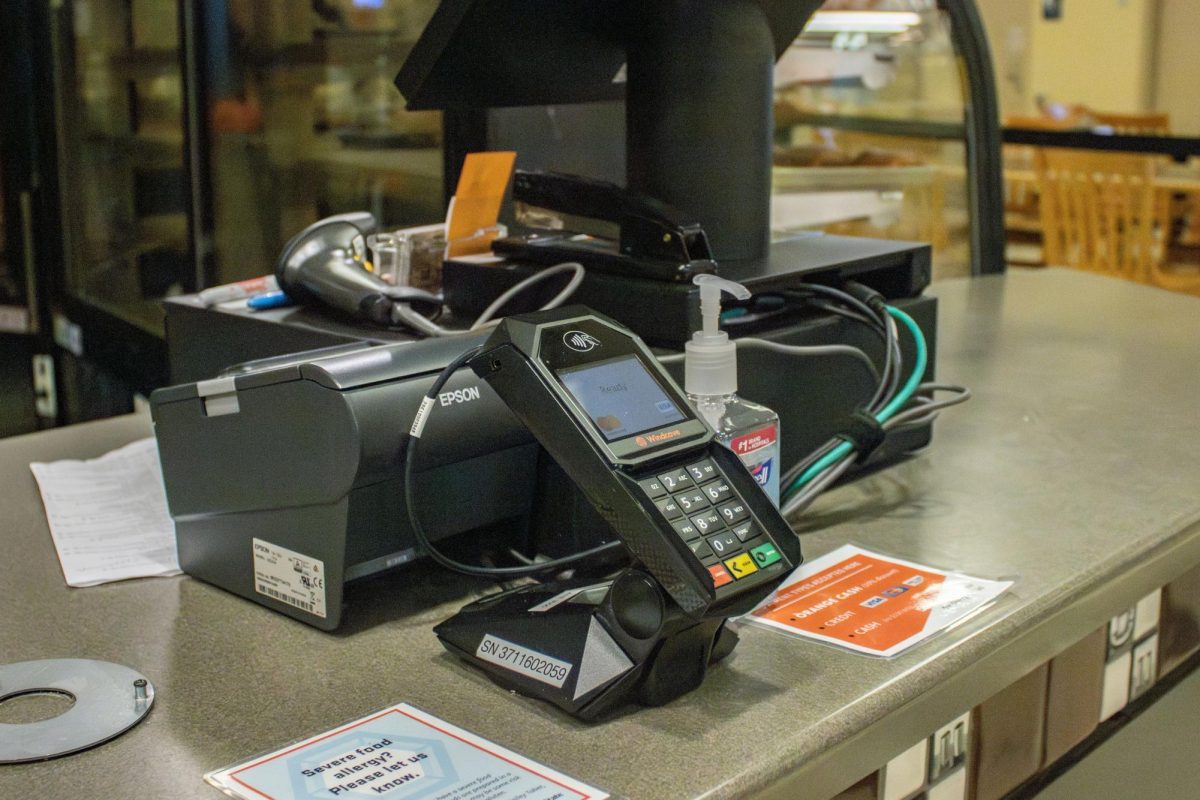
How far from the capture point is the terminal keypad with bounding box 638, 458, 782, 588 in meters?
0.61

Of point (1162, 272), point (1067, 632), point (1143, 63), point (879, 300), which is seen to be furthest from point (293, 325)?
point (1143, 63)

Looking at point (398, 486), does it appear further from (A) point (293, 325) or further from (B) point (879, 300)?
(B) point (879, 300)

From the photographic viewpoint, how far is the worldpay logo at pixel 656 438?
64 cm

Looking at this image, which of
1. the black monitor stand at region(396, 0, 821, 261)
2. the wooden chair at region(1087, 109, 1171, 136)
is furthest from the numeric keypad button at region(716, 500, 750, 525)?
the wooden chair at region(1087, 109, 1171, 136)

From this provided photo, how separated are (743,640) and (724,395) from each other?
0.48 feet

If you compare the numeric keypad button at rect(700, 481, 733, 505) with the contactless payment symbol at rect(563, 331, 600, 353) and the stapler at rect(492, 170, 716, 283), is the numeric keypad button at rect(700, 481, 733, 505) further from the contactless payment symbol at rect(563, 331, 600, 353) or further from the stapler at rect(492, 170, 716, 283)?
the stapler at rect(492, 170, 716, 283)

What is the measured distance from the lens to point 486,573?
77 centimetres

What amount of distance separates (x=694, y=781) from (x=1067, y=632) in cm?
34

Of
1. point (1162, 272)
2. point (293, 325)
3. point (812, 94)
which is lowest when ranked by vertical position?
point (1162, 272)

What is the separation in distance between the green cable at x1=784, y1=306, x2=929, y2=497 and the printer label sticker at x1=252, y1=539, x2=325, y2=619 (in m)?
0.37

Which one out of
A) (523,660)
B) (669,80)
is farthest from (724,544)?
(669,80)

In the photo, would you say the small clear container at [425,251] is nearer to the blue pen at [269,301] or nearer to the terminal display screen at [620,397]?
the blue pen at [269,301]

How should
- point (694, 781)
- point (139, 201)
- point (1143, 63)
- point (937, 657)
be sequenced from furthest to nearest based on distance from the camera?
point (1143, 63)
point (139, 201)
point (937, 657)
point (694, 781)

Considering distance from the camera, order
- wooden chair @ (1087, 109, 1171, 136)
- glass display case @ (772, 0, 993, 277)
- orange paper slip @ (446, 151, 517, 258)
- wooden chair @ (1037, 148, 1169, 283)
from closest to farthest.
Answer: orange paper slip @ (446, 151, 517, 258), glass display case @ (772, 0, 993, 277), wooden chair @ (1037, 148, 1169, 283), wooden chair @ (1087, 109, 1171, 136)
